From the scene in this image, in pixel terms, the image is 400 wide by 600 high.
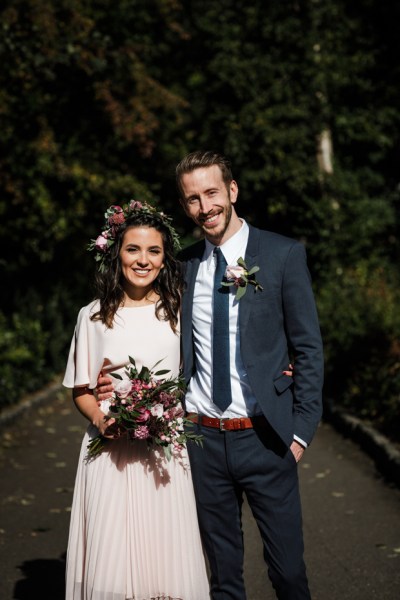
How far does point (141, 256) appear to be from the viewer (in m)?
3.78

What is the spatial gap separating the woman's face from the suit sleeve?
0.68m

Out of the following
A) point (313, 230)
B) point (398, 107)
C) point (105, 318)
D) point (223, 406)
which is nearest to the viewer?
point (223, 406)

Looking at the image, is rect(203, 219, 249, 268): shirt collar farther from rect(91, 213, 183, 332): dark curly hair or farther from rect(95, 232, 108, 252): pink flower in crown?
rect(95, 232, 108, 252): pink flower in crown

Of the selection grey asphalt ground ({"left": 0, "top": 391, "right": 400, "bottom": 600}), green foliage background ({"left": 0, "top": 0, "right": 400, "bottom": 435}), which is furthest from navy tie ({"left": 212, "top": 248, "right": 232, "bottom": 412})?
green foliage background ({"left": 0, "top": 0, "right": 400, "bottom": 435})

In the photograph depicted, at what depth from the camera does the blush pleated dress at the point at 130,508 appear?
3.57 metres

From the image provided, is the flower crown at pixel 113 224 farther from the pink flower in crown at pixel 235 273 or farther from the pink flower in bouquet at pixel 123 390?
the pink flower in bouquet at pixel 123 390

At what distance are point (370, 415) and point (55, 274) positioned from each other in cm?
1086

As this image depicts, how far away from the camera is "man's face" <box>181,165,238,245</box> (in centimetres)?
356

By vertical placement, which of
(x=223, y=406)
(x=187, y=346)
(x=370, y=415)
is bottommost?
(x=370, y=415)

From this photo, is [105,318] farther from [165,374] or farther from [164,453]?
[164,453]

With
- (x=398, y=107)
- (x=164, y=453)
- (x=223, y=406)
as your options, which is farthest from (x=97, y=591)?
(x=398, y=107)

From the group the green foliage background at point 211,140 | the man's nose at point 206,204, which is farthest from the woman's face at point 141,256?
the green foliage background at point 211,140

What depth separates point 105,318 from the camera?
3697 mm

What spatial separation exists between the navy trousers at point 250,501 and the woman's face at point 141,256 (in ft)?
2.51
